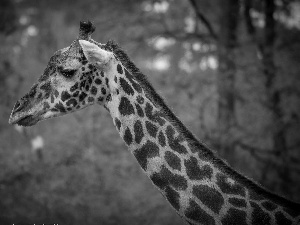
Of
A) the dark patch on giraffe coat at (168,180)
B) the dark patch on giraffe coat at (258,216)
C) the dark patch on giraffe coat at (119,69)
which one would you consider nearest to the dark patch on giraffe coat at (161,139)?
the dark patch on giraffe coat at (168,180)

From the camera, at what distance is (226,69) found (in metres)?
5.56

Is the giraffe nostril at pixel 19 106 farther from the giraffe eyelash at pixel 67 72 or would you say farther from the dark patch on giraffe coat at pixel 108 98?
the dark patch on giraffe coat at pixel 108 98

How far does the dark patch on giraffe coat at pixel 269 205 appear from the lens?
7.91 feet

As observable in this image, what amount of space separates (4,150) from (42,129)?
5.08 ft

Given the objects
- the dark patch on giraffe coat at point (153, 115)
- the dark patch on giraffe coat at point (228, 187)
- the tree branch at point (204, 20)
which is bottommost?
the dark patch on giraffe coat at point (228, 187)

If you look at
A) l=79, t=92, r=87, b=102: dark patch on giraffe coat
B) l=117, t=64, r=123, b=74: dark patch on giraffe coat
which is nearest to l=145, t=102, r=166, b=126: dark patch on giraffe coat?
l=117, t=64, r=123, b=74: dark patch on giraffe coat

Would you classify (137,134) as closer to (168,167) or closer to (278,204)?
(168,167)

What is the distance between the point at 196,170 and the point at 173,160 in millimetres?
235

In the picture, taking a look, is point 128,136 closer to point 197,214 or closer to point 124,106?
point 124,106

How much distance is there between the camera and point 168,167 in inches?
101

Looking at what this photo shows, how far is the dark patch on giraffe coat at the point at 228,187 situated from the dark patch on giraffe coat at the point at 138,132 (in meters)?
0.82

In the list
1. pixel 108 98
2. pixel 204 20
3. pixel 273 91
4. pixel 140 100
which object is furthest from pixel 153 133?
pixel 273 91

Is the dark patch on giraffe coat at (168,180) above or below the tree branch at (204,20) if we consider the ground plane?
below

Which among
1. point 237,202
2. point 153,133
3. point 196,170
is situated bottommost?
point 237,202
